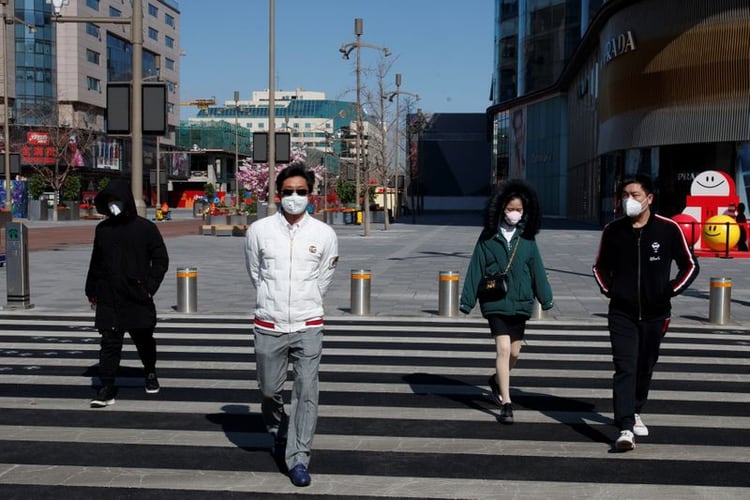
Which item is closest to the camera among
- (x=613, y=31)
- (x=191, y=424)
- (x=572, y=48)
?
(x=191, y=424)

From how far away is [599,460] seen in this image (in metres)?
5.64

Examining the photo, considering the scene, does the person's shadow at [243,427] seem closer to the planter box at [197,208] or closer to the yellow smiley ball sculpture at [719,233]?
the yellow smiley ball sculpture at [719,233]

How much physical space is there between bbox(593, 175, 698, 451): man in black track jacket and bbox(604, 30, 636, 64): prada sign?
36.9 m

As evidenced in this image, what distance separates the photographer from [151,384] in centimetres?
756

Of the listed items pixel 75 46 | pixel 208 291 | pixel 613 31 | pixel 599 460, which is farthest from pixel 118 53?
pixel 599 460

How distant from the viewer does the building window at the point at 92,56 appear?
78438 millimetres

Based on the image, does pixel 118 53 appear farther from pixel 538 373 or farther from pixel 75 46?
pixel 538 373

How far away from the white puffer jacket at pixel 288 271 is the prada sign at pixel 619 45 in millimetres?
38247

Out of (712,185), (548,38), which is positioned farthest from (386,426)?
(548,38)

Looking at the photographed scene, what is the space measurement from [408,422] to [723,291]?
7238 millimetres

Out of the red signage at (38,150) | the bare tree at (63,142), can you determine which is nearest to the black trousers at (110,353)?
the bare tree at (63,142)

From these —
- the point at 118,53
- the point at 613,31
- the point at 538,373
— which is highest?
the point at 118,53

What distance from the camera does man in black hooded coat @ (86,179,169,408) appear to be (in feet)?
23.1

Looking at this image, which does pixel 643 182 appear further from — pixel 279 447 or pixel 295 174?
pixel 279 447
